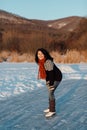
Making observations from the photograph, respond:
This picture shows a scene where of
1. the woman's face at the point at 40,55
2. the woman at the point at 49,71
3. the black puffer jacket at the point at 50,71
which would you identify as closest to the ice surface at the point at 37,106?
the woman at the point at 49,71

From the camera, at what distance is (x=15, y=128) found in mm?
5980

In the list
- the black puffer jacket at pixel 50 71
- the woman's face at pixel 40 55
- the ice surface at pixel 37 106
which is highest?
the woman's face at pixel 40 55

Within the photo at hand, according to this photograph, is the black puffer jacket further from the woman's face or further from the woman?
the woman's face

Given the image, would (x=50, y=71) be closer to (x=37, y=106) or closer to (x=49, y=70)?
(x=49, y=70)

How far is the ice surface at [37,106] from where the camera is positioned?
6270 mm

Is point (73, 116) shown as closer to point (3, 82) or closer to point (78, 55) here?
point (3, 82)

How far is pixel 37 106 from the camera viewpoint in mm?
8141

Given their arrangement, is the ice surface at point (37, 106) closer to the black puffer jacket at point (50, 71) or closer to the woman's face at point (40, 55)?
the black puffer jacket at point (50, 71)

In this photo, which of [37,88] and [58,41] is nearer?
[37,88]

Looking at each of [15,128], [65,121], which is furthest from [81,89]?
[15,128]

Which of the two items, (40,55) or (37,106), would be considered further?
(37,106)

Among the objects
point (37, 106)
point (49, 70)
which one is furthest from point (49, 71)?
point (37, 106)

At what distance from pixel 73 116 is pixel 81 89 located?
3.93 meters

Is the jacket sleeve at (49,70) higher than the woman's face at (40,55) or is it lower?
lower
